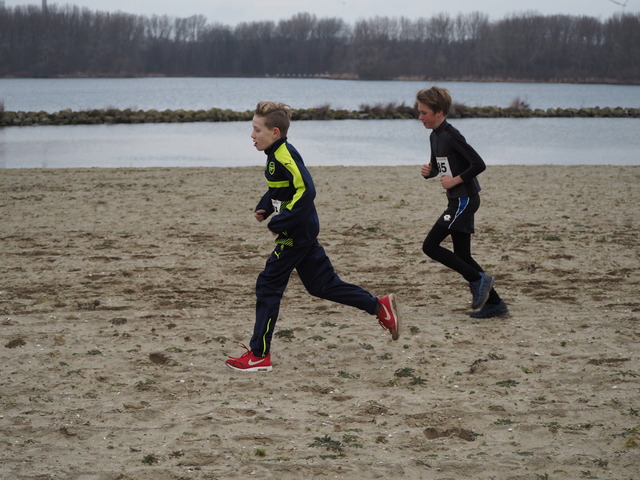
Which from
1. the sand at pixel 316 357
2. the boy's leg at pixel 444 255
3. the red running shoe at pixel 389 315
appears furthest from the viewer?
the boy's leg at pixel 444 255

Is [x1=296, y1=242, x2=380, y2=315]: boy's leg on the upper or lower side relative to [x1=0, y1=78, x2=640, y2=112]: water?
lower

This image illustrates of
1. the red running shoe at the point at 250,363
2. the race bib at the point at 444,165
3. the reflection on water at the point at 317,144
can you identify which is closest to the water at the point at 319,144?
the reflection on water at the point at 317,144

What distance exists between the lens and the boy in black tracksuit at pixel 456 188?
241 inches

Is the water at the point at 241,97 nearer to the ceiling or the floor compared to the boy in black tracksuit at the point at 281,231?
nearer to the ceiling

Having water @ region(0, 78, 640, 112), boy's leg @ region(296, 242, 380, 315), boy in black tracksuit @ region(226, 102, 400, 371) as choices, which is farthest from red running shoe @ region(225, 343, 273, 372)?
water @ region(0, 78, 640, 112)

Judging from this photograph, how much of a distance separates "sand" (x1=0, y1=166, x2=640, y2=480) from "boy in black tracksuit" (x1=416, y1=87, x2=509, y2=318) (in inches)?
10.2

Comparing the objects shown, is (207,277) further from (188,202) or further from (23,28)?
(23,28)

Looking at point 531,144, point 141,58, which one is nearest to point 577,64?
point 141,58

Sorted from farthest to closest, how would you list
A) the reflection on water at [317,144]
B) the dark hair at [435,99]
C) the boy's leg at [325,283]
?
the reflection on water at [317,144]
the dark hair at [435,99]
the boy's leg at [325,283]

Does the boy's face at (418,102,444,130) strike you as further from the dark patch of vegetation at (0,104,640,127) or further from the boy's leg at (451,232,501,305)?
the dark patch of vegetation at (0,104,640,127)

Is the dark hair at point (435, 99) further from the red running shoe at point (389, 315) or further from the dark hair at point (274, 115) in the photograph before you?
the red running shoe at point (389, 315)

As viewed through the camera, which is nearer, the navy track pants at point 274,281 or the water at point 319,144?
the navy track pants at point 274,281

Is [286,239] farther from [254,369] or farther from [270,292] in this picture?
[254,369]

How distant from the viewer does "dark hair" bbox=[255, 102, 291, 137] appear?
5.20 metres
